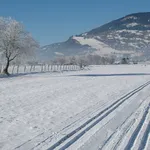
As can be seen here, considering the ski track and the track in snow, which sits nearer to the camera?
the ski track

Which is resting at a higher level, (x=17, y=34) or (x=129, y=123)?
(x=17, y=34)

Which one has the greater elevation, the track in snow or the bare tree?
the bare tree

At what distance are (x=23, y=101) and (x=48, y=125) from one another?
525 cm

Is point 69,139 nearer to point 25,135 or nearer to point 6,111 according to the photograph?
point 25,135

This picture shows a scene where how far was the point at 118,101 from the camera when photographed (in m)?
15.3

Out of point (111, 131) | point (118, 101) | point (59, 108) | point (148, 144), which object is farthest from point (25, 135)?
point (118, 101)

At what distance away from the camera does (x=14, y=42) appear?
148 ft

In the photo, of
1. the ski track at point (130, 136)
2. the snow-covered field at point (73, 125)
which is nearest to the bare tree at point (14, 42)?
the snow-covered field at point (73, 125)

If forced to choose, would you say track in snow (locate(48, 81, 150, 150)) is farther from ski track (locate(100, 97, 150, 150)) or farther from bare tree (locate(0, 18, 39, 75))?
bare tree (locate(0, 18, 39, 75))

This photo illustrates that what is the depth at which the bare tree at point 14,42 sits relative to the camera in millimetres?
45031

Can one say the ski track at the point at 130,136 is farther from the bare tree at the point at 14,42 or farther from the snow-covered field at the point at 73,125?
the bare tree at the point at 14,42

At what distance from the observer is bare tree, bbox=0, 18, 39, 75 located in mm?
45031

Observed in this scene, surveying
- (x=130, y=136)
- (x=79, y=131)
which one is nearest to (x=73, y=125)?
(x=79, y=131)

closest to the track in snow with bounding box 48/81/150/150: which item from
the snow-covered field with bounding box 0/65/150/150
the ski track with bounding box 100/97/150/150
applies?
the snow-covered field with bounding box 0/65/150/150
